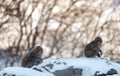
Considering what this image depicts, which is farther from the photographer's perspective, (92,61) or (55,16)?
(55,16)

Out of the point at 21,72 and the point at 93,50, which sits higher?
the point at 93,50

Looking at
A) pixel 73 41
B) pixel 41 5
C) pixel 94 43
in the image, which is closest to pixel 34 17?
pixel 41 5

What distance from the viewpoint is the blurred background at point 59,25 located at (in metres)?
20.3

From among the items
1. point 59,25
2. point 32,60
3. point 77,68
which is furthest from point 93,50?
point 59,25

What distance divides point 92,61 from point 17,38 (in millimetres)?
11502

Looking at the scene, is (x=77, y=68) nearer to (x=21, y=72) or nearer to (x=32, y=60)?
(x=21, y=72)

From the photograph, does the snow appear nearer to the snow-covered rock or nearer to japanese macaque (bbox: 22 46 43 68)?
the snow-covered rock

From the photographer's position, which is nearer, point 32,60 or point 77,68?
point 77,68

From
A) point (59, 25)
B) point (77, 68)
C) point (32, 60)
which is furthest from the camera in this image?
point (59, 25)

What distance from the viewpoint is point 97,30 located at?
2100 centimetres

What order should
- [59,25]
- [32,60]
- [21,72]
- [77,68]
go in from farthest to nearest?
[59,25], [32,60], [77,68], [21,72]

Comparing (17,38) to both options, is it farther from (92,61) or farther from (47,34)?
(92,61)

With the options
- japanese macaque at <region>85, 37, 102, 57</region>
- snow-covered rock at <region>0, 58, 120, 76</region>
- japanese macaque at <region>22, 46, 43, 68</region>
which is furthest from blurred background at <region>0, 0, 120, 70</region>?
snow-covered rock at <region>0, 58, 120, 76</region>

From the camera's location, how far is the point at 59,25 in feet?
68.2
